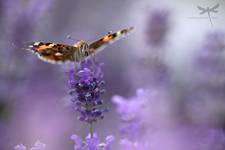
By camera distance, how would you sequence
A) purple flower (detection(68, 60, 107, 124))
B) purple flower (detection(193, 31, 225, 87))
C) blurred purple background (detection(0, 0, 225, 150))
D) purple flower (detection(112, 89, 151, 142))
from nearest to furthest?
purple flower (detection(68, 60, 107, 124)), purple flower (detection(112, 89, 151, 142)), blurred purple background (detection(0, 0, 225, 150)), purple flower (detection(193, 31, 225, 87))

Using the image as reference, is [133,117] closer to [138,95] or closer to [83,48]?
[138,95]

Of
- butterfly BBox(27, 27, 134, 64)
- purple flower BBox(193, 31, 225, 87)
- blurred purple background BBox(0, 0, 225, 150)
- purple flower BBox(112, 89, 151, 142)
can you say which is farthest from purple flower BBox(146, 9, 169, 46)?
butterfly BBox(27, 27, 134, 64)

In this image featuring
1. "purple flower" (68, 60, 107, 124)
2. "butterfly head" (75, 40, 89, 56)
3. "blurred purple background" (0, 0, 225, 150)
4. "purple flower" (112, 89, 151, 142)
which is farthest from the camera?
"blurred purple background" (0, 0, 225, 150)

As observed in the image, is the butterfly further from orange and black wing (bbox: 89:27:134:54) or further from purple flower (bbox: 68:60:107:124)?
purple flower (bbox: 68:60:107:124)

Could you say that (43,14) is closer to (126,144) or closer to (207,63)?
(207,63)

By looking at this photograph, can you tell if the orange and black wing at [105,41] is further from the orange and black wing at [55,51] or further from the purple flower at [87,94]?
the purple flower at [87,94]

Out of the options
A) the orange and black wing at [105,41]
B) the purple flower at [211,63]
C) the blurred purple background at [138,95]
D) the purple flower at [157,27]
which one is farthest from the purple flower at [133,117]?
the purple flower at [157,27]

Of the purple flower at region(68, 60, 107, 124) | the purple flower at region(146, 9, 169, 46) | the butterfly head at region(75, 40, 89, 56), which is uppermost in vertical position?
the purple flower at region(146, 9, 169, 46)

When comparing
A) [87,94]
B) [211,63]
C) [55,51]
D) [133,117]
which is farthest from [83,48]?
[211,63]
